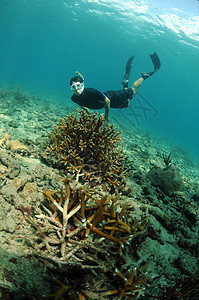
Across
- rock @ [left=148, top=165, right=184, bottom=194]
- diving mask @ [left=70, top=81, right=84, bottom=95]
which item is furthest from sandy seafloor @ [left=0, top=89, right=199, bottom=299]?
diving mask @ [left=70, top=81, right=84, bottom=95]

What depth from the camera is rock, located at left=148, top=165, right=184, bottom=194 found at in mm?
4406

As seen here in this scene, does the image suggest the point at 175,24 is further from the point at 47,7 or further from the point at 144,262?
the point at 144,262

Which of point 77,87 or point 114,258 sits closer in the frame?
point 114,258

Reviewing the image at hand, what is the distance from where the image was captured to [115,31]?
40188 mm

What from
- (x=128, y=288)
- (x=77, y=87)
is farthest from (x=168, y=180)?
(x=77, y=87)

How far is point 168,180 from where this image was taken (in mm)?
4410

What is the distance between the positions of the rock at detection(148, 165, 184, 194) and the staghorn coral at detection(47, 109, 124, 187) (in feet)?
4.16

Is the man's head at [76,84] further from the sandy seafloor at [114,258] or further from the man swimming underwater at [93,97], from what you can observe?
the sandy seafloor at [114,258]

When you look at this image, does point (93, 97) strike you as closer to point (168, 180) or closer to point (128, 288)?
point (168, 180)

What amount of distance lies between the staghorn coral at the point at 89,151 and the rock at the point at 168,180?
1.27 meters

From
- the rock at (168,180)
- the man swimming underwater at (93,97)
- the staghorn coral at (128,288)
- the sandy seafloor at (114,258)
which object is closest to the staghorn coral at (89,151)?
the sandy seafloor at (114,258)

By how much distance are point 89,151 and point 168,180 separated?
8.00 feet

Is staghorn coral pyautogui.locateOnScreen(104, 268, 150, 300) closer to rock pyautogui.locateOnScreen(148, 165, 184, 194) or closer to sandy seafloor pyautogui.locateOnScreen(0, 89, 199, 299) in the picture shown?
sandy seafloor pyautogui.locateOnScreen(0, 89, 199, 299)

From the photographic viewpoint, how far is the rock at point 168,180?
4.41 meters
